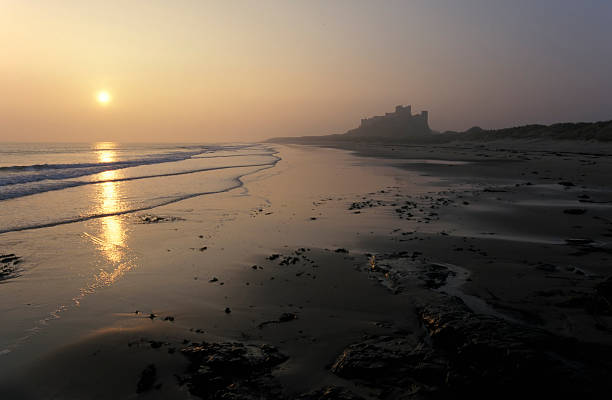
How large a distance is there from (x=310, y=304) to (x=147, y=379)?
8.32ft

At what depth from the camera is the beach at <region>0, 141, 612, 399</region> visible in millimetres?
3482

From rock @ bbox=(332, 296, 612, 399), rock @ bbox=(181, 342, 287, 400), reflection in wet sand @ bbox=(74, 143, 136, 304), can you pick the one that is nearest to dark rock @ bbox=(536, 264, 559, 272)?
rock @ bbox=(332, 296, 612, 399)

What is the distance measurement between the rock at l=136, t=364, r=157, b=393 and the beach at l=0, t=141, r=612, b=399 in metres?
0.02

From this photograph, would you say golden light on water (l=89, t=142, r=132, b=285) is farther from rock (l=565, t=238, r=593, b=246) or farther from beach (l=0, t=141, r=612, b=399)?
rock (l=565, t=238, r=593, b=246)

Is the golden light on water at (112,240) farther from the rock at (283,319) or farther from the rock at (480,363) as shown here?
the rock at (480,363)

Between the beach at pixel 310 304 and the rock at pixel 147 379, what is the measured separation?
0.05 ft

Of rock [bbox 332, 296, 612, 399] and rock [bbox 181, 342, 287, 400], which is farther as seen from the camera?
rock [bbox 181, 342, 287, 400]

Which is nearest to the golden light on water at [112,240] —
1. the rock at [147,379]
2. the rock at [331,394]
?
the rock at [147,379]

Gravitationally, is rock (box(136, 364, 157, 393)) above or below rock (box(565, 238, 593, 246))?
below

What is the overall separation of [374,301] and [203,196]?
12782 mm

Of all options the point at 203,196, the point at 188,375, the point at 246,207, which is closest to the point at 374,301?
the point at 188,375

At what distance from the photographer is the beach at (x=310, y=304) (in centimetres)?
348

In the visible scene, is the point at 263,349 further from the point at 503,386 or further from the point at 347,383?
the point at 503,386

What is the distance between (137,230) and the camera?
33.6ft
